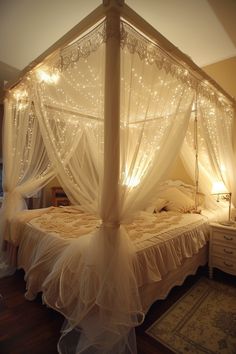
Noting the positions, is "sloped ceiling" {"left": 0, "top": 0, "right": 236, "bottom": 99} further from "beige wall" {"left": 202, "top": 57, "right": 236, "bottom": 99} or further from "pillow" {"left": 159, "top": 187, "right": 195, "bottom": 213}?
"pillow" {"left": 159, "top": 187, "right": 195, "bottom": 213}

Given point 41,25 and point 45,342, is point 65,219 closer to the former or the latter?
point 45,342

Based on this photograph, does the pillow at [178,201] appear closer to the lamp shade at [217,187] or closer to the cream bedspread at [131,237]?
the cream bedspread at [131,237]

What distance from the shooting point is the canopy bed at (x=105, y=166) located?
1585 mm

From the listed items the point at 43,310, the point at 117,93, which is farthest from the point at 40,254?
the point at 117,93

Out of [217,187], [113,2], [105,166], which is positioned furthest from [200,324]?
[113,2]

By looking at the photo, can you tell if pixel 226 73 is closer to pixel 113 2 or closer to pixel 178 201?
pixel 178 201

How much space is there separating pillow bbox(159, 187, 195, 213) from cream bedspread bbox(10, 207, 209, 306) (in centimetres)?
22

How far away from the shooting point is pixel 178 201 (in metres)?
3.32

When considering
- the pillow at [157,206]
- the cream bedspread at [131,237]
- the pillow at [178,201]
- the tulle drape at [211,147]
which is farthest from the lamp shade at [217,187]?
the pillow at [157,206]

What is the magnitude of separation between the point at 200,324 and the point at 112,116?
188cm

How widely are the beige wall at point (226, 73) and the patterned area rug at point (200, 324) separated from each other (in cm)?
296

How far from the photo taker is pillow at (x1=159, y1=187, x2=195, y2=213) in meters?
3.21

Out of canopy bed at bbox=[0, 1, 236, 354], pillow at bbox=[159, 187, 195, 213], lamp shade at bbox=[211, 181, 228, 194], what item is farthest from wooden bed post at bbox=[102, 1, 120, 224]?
lamp shade at bbox=[211, 181, 228, 194]

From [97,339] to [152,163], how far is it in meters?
1.34
